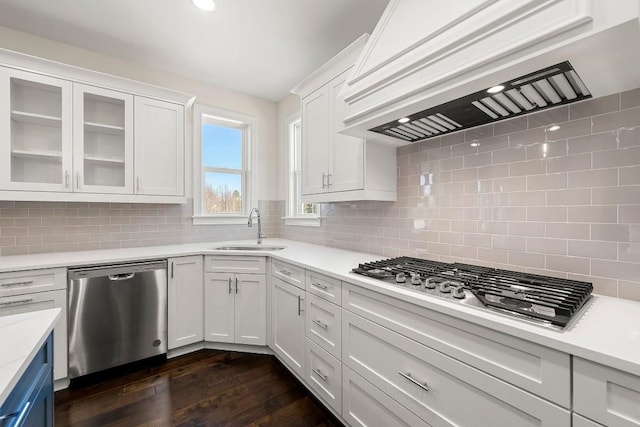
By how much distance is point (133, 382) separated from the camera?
209 cm

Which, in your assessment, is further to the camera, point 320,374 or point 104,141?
point 104,141

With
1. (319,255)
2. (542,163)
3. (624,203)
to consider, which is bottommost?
(319,255)

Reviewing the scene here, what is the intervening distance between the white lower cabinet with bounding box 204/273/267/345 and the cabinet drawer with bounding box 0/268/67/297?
39.3 inches

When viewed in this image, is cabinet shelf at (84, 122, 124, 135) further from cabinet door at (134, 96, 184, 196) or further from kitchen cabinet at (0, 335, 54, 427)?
kitchen cabinet at (0, 335, 54, 427)

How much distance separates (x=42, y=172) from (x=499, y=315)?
325 centimetres

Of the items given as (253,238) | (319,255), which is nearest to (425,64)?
(319,255)

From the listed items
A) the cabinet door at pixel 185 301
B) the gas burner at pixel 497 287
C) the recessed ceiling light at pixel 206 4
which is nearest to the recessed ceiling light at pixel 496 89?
the gas burner at pixel 497 287

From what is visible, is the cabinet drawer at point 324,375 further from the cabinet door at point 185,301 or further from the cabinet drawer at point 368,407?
the cabinet door at point 185,301

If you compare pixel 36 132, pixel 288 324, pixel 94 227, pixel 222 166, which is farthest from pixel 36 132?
pixel 288 324

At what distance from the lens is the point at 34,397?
850 mm

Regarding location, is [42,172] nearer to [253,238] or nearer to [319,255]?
[253,238]

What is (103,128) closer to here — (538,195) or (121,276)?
(121,276)

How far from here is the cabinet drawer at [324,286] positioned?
1659 millimetres

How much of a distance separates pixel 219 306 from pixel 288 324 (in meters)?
0.76
